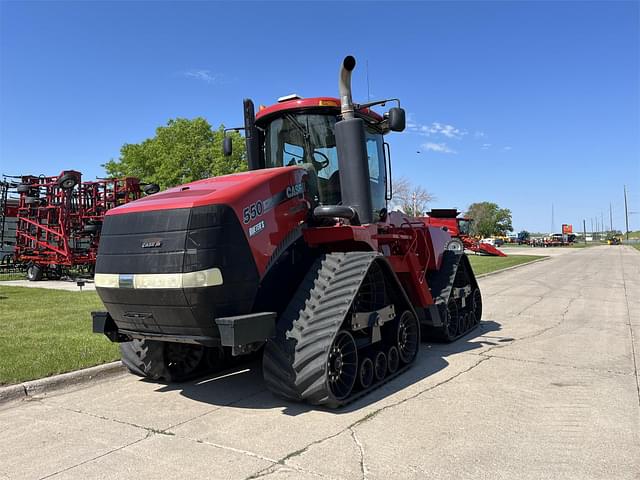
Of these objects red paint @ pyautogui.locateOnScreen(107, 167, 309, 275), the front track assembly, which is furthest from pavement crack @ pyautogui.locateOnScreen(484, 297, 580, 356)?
red paint @ pyautogui.locateOnScreen(107, 167, 309, 275)

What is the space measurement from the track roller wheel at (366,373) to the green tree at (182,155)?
28.4 meters

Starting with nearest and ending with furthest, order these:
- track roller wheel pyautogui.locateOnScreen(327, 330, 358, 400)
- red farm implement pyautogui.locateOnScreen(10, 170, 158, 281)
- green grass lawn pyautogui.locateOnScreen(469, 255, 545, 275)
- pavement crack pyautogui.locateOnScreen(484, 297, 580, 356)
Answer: track roller wheel pyautogui.locateOnScreen(327, 330, 358, 400) < pavement crack pyautogui.locateOnScreen(484, 297, 580, 356) < red farm implement pyautogui.locateOnScreen(10, 170, 158, 281) < green grass lawn pyautogui.locateOnScreen(469, 255, 545, 275)

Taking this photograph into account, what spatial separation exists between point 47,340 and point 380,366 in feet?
15.6

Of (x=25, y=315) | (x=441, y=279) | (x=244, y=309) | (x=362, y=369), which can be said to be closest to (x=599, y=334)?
(x=441, y=279)

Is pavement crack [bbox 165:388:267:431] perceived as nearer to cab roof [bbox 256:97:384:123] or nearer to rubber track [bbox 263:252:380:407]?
rubber track [bbox 263:252:380:407]

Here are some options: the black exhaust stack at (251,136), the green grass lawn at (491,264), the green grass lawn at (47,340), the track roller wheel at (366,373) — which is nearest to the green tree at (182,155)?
the green grass lawn at (491,264)

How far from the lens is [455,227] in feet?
76.9

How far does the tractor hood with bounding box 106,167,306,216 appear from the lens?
429cm

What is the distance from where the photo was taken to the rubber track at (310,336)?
4375 millimetres

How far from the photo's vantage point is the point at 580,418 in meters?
4.42

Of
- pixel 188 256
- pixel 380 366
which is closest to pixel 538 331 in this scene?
pixel 380 366

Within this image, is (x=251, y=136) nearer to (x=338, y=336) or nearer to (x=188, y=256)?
(x=188, y=256)

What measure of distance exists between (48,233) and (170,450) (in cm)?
1747

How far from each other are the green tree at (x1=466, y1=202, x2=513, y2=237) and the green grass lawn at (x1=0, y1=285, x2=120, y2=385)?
9079 cm
